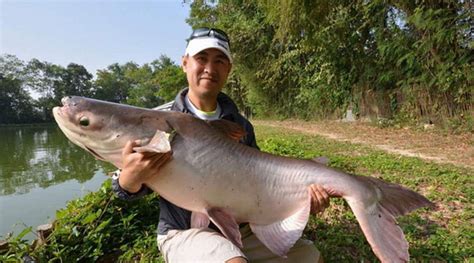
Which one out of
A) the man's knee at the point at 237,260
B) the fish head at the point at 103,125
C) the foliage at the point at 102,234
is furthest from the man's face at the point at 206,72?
the foliage at the point at 102,234

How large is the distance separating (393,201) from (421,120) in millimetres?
9714

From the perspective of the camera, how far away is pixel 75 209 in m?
3.39

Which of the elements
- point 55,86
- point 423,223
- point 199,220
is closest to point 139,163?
point 199,220

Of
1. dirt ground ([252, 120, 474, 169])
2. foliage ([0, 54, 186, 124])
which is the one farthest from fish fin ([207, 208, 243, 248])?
foliage ([0, 54, 186, 124])

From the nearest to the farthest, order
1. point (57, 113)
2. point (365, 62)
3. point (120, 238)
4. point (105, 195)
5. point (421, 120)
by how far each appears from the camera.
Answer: point (57, 113) → point (120, 238) → point (105, 195) → point (421, 120) → point (365, 62)

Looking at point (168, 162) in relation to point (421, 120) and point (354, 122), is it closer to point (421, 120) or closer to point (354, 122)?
point (421, 120)

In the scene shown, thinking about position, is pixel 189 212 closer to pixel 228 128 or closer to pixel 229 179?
pixel 229 179

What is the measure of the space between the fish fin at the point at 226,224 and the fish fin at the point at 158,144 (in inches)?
16.0

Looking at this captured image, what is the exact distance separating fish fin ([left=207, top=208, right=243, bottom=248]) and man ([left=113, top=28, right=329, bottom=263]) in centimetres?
5

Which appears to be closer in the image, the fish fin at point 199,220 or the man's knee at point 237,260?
the man's knee at point 237,260

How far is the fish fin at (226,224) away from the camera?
5.62 feet

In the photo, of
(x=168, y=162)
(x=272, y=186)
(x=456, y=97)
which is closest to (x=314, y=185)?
(x=272, y=186)

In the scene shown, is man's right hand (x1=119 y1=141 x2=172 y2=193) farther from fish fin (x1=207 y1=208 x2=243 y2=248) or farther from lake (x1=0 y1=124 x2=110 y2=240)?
lake (x1=0 y1=124 x2=110 y2=240)

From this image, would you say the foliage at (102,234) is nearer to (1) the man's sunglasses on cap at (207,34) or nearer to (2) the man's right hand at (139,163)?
(2) the man's right hand at (139,163)
